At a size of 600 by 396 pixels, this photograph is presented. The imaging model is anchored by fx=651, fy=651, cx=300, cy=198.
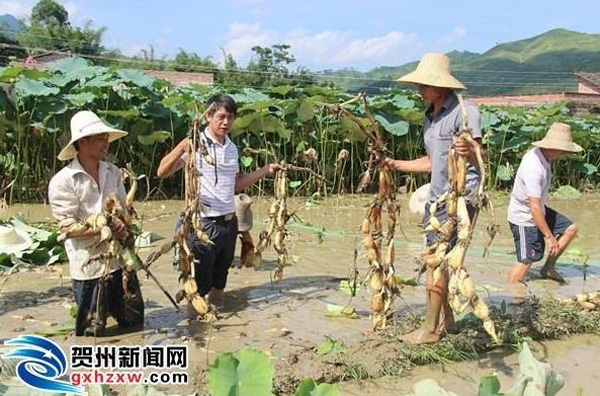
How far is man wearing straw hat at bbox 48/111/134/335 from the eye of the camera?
3.67 meters

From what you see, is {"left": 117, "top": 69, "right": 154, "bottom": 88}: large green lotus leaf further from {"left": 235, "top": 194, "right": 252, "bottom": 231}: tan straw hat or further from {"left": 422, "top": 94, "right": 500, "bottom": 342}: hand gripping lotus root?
{"left": 422, "top": 94, "right": 500, "bottom": 342}: hand gripping lotus root

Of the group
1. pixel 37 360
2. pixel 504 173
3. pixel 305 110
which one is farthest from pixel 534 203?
pixel 504 173

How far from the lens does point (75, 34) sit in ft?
133

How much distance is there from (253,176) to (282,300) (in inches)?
39.3

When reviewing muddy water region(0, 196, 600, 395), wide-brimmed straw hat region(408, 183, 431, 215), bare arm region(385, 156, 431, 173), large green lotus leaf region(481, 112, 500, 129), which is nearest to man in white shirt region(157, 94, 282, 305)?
muddy water region(0, 196, 600, 395)

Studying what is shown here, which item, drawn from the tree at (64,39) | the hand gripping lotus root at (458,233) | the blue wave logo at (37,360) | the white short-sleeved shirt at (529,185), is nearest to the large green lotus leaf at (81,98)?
the white short-sleeved shirt at (529,185)

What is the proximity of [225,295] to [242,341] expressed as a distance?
1.08 m

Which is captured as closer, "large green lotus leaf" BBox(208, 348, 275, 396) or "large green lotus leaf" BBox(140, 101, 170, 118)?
"large green lotus leaf" BBox(208, 348, 275, 396)

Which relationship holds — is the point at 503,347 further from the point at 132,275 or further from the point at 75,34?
the point at 75,34

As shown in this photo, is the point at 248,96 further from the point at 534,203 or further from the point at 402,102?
the point at 534,203

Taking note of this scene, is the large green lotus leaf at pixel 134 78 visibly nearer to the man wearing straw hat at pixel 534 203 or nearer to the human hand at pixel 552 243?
the man wearing straw hat at pixel 534 203

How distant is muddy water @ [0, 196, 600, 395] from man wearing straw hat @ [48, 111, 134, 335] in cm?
27

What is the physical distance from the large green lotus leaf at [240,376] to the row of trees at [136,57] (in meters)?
27.2

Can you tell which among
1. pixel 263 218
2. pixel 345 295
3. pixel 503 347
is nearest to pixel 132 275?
pixel 345 295
